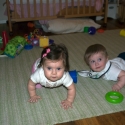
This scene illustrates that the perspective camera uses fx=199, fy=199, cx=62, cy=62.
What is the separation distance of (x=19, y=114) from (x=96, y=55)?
598 mm

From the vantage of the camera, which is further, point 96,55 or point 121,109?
point 96,55

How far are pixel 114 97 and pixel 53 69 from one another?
1.55ft

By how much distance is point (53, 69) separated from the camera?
105 centimetres

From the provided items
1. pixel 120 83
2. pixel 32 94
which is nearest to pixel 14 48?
pixel 32 94

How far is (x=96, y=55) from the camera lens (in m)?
1.29

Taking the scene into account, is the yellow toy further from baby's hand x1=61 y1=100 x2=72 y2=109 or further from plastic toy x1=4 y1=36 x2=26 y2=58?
baby's hand x1=61 y1=100 x2=72 y2=109

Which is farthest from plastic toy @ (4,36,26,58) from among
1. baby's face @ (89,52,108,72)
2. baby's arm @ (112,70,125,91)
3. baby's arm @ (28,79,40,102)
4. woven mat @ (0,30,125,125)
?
baby's arm @ (112,70,125,91)

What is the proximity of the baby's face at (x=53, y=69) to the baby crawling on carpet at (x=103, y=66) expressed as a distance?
1.00 feet

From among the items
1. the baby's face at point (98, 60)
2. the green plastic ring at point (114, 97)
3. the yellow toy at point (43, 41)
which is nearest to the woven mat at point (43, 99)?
the green plastic ring at point (114, 97)

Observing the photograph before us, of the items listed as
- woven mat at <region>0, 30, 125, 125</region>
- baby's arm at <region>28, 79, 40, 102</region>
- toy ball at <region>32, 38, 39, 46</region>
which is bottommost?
woven mat at <region>0, 30, 125, 125</region>

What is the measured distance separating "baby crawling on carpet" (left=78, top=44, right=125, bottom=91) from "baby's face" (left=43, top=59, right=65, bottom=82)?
1.00 ft

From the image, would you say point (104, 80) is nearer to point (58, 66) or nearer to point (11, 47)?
point (58, 66)

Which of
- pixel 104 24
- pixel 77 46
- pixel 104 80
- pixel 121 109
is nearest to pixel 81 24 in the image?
pixel 104 24

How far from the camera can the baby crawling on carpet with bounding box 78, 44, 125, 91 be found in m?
1.30
